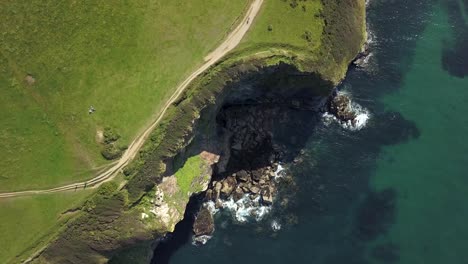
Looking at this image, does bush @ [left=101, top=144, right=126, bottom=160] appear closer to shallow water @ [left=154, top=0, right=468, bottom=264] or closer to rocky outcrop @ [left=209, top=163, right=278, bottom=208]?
rocky outcrop @ [left=209, top=163, right=278, bottom=208]

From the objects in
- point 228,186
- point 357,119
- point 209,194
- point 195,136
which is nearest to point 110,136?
point 195,136

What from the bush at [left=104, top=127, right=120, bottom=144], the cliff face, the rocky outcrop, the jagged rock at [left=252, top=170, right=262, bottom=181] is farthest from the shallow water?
the bush at [left=104, top=127, right=120, bottom=144]

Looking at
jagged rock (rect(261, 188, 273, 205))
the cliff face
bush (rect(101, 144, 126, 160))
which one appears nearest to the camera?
bush (rect(101, 144, 126, 160))

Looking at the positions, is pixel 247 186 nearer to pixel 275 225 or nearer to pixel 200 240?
pixel 275 225

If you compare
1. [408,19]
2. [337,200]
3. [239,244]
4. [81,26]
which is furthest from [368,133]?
[81,26]

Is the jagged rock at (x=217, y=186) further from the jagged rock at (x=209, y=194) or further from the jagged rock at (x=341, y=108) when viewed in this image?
the jagged rock at (x=341, y=108)

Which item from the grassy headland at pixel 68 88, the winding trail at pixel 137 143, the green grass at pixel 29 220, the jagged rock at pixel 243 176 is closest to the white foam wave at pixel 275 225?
the jagged rock at pixel 243 176

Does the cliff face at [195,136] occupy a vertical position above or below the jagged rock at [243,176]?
above
